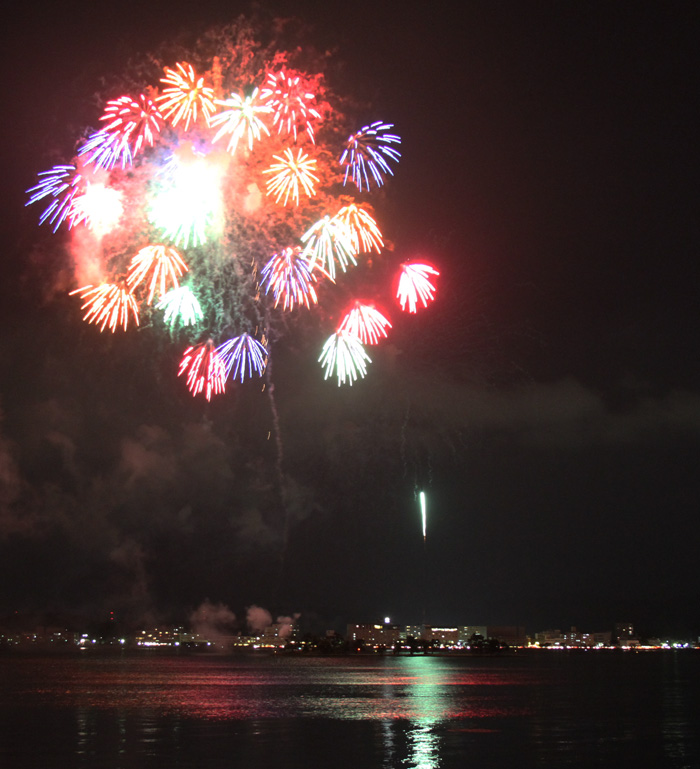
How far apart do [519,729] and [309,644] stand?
17978 cm

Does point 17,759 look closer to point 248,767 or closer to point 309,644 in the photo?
point 248,767

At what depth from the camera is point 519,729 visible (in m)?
25.5

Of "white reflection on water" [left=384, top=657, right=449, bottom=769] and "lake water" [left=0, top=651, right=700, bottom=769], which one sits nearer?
"white reflection on water" [left=384, top=657, right=449, bottom=769]

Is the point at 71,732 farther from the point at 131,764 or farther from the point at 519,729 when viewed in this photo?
the point at 519,729

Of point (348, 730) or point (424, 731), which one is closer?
point (424, 731)

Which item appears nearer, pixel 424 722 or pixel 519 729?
pixel 519 729

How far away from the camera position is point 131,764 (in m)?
17.7

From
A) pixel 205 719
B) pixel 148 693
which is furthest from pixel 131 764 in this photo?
pixel 148 693

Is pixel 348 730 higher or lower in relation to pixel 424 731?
lower

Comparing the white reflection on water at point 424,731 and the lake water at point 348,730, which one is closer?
the white reflection on water at point 424,731

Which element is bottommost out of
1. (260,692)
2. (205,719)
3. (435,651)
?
(435,651)

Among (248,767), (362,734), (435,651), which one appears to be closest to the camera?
(248,767)

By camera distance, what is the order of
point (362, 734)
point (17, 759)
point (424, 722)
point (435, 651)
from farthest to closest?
point (435, 651) < point (424, 722) < point (362, 734) < point (17, 759)

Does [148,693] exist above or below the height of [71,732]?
below
